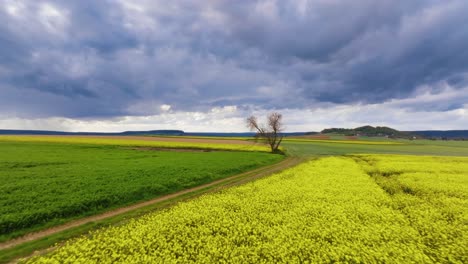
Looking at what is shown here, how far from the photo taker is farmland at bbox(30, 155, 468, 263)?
27.6ft

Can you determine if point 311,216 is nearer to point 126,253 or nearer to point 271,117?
point 126,253

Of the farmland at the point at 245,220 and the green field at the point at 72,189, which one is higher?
the green field at the point at 72,189

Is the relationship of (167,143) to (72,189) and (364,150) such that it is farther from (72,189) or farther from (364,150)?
(364,150)

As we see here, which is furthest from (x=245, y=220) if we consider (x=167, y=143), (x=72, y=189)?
(x=167, y=143)

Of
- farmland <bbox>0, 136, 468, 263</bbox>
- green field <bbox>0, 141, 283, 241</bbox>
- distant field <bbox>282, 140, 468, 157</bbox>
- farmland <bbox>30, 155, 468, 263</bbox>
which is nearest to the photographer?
farmland <bbox>30, 155, 468, 263</bbox>

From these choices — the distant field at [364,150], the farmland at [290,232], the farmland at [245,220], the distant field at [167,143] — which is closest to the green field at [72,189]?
the farmland at [245,220]

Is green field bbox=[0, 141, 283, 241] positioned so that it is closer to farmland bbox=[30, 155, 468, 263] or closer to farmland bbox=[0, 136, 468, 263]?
farmland bbox=[0, 136, 468, 263]

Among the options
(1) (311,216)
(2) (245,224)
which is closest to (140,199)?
(2) (245,224)

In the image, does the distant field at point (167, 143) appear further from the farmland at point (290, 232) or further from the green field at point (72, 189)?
the farmland at point (290, 232)

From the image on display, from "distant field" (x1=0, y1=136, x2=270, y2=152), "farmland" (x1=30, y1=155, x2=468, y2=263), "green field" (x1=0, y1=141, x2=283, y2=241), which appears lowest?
"farmland" (x1=30, y1=155, x2=468, y2=263)

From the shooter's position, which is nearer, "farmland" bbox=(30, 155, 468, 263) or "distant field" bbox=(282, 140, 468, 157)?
"farmland" bbox=(30, 155, 468, 263)

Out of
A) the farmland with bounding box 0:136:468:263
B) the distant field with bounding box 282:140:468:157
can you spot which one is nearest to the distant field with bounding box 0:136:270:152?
the distant field with bounding box 282:140:468:157

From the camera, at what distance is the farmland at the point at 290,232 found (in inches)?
331

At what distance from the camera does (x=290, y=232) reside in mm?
10188
